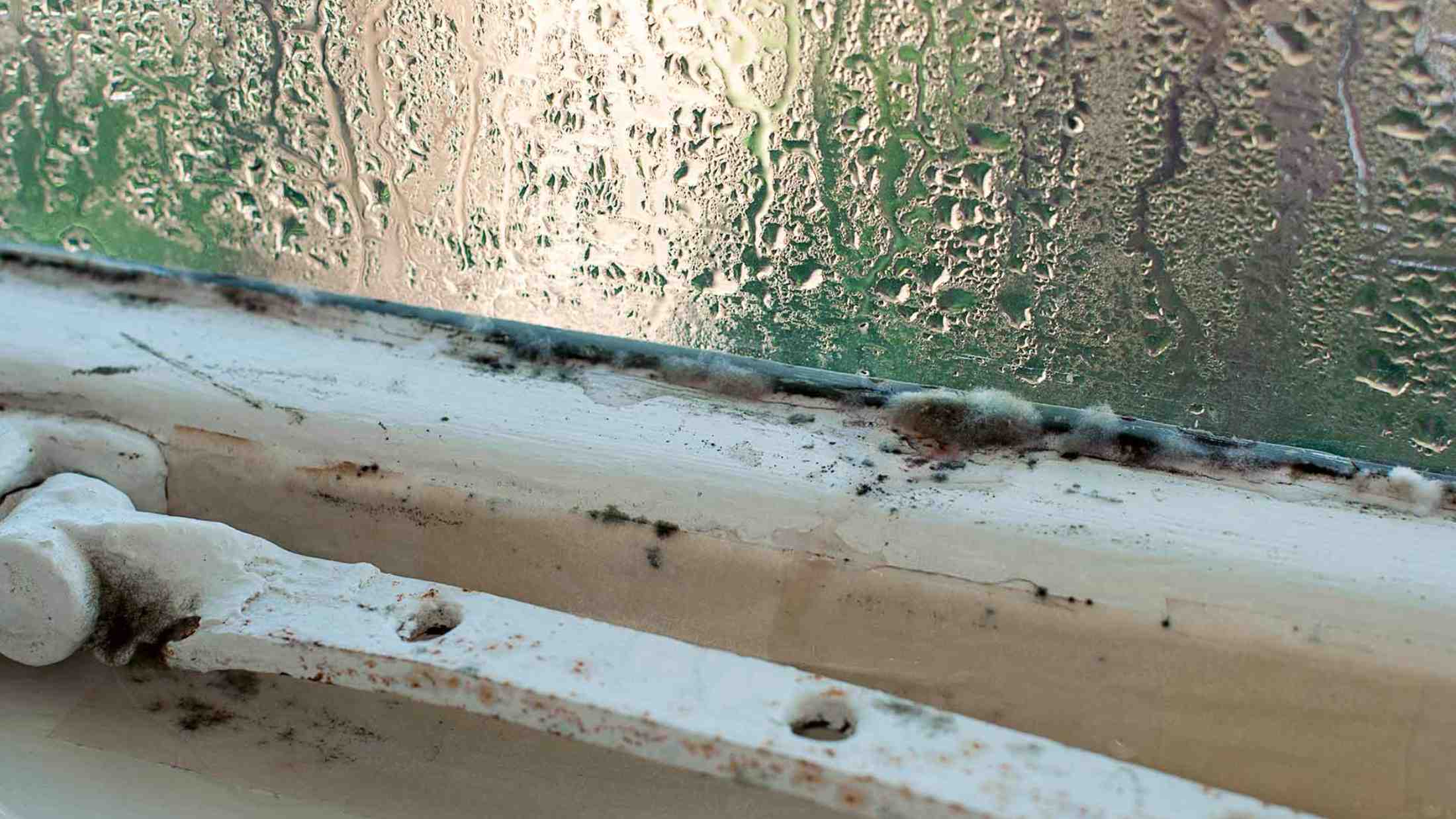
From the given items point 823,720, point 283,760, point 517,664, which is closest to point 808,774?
point 823,720

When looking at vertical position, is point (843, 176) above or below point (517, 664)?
above

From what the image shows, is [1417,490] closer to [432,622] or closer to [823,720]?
[823,720]

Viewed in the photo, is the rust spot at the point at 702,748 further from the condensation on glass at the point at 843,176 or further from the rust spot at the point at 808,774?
the condensation on glass at the point at 843,176

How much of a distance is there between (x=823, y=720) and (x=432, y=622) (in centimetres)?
20

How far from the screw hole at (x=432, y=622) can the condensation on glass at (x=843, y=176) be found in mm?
222

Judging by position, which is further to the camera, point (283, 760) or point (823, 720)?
point (283, 760)

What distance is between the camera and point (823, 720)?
0.45 m

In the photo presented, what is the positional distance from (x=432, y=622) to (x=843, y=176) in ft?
1.09

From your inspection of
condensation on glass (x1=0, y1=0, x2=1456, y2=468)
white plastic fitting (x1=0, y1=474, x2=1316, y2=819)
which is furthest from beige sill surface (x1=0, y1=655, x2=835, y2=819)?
condensation on glass (x1=0, y1=0, x2=1456, y2=468)

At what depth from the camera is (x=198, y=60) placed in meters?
0.66

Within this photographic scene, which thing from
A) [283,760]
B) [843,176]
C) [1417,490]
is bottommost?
[283,760]

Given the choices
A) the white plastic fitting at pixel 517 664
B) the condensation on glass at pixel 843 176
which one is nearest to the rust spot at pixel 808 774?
the white plastic fitting at pixel 517 664

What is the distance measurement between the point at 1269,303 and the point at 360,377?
524 mm

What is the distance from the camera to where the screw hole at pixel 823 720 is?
45 centimetres
